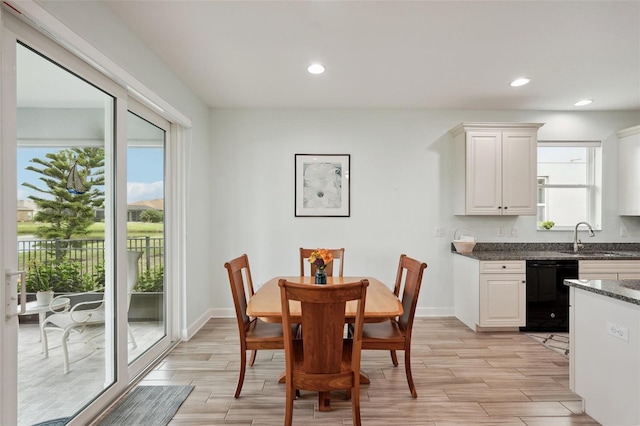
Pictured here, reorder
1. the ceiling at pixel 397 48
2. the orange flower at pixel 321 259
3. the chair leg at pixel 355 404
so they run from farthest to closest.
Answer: the orange flower at pixel 321 259 → the ceiling at pixel 397 48 → the chair leg at pixel 355 404

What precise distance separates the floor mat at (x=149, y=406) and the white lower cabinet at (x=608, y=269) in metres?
4.12

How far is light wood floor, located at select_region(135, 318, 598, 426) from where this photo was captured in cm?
212

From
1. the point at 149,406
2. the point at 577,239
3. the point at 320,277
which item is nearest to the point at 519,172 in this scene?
the point at 577,239

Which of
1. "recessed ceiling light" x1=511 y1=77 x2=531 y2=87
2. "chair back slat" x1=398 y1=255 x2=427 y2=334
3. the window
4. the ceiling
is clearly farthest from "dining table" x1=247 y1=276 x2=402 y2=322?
the window

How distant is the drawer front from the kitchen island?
142cm

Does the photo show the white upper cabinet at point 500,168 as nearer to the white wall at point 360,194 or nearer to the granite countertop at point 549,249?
the white wall at point 360,194

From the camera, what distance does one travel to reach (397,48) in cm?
263

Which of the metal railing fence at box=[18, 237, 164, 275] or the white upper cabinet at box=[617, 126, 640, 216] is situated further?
the white upper cabinet at box=[617, 126, 640, 216]

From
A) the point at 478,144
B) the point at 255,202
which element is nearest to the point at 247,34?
the point at 255,202

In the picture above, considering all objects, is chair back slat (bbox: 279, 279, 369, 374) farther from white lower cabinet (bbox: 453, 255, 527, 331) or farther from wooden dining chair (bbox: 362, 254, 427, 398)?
white lower cabinet (bbox: 453, 255, 527, 331)

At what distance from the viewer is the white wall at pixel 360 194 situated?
4.21m

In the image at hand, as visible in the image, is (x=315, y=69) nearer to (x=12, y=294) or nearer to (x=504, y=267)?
(x=12, y=294)

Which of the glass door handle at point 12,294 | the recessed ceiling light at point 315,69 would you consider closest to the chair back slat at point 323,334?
the glass door handle at point 12,294

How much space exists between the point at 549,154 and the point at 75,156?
510 centimetres
